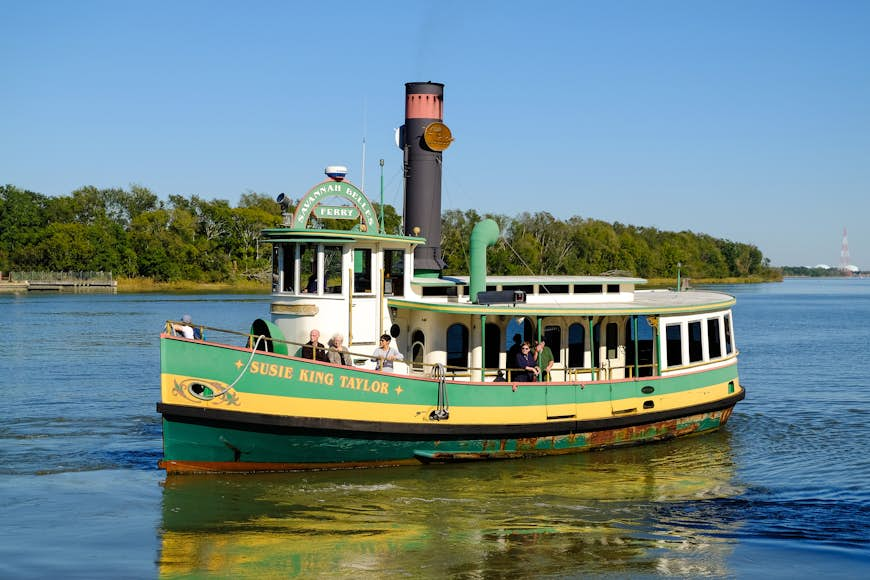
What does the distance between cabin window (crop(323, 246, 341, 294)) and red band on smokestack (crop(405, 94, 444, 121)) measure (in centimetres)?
408

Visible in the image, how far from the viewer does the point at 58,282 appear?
98.5 meters

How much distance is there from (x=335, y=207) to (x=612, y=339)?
6.32m

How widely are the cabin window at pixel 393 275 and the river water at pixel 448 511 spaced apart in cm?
347

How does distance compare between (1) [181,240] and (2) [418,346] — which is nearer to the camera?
(2) [418,346]

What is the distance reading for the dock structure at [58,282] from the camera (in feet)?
316

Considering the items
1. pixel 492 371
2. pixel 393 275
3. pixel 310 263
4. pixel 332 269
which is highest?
pixel 310 263

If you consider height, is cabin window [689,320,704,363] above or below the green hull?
above

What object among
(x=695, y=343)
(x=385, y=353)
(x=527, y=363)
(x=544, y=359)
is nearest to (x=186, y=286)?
(x=695, y=343)

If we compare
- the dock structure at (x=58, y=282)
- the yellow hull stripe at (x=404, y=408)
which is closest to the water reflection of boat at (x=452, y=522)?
the yellow hull stripe at (x=404, y=408)

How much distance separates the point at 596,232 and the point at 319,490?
363ft

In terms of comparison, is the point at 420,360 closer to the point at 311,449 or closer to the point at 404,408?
the point at 404,408

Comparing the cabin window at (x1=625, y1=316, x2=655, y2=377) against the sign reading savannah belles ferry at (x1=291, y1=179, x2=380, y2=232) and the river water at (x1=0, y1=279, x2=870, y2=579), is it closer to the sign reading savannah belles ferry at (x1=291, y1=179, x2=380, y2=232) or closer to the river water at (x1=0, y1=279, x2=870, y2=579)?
the river water at (x1=0, y1=279, x2=870, y2=579)

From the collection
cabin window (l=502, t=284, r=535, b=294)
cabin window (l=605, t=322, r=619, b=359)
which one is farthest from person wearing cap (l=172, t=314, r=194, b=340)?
cabin window (l=605, t=322, r=619, b=359)

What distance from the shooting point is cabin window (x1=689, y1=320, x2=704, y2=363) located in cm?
2056
